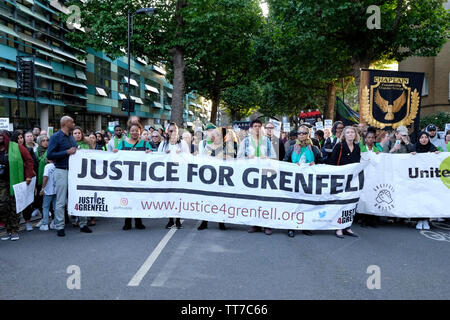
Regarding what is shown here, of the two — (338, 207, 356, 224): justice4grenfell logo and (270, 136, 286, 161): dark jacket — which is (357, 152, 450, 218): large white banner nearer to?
(338, 207, 356, 224): justice4grenfell logo

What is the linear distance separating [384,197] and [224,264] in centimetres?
434

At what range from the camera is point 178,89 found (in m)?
23.9

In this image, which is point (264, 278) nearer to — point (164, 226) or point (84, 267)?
point (84, 267)

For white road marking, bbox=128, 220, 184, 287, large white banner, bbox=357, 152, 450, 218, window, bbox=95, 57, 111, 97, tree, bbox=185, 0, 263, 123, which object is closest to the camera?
white road marking, bbox=128, 220, 184, 287

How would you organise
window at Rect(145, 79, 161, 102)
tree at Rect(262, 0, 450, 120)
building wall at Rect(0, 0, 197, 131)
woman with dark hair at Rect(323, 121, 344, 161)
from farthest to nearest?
window at Rect(145, 79, 161, 102)
building wall at Rect(0, 0, 197, 131)
tree at Rect(262, 0, 450, 120)
woman with dark hair at Rect(323, 121, 344, 161)

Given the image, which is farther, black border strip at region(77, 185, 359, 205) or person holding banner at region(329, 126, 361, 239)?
person holding banner at region(329, 126, 361, 239)

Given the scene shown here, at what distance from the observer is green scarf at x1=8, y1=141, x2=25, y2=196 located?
686cm

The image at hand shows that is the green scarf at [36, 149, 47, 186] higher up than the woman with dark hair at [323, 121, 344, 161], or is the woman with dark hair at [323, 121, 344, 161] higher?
the woman with dark hair at [323, 121, 344, 161]

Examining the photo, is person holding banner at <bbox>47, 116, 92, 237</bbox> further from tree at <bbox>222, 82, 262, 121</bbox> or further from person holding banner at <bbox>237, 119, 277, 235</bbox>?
tree at <bbox>222, 82, 262, 121</bbox>

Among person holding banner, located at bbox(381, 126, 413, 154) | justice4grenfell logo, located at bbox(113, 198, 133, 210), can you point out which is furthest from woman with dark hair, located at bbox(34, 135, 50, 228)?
person holding banner, located at bbox(381, 126, 413, 154)

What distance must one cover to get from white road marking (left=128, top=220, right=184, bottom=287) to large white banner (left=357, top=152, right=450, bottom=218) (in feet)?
13.2

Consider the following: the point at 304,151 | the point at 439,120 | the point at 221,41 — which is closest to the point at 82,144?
the point at 304,151

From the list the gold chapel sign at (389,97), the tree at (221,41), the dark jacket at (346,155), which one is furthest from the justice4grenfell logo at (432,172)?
the tree at (221,41)

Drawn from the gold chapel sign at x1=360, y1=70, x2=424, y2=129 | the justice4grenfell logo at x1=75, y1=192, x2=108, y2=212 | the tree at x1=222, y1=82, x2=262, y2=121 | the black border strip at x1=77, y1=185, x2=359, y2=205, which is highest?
the tree at x1=222, y1=82, x2=262, y2=121
